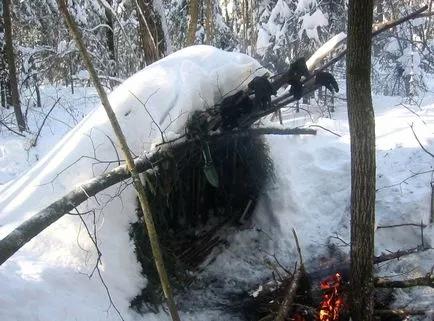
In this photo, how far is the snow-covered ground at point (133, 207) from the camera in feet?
12.9

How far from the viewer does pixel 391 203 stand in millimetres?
5727

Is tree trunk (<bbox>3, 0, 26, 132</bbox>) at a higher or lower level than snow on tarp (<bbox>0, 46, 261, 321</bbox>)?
higher

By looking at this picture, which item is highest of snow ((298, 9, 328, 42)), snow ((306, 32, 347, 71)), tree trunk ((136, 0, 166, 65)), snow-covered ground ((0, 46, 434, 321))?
snow ((298, 9, 328, 42))

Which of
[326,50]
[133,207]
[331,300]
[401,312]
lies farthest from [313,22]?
[401,312]

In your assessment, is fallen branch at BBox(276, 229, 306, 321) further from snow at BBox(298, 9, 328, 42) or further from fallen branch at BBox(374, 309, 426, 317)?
snow at BBox(298, 9, 328, 42)

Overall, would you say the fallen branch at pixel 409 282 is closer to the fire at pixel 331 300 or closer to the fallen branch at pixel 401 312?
the fallen branch at pixel 401 312

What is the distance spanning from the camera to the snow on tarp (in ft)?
12.2

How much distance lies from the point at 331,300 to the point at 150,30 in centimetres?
619

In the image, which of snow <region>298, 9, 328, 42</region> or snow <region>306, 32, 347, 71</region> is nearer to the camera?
snow <region>306, 32, 347, 71</region>

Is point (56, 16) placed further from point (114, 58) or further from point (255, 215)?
point (255, 215)

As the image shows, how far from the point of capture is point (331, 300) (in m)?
4.34

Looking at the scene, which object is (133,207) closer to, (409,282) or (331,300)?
(331,300)

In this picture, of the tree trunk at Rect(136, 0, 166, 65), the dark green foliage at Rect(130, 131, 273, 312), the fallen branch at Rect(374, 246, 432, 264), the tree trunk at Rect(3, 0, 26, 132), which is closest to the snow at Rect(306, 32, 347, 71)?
the dark green foliage at Rect(130, 131, 273, 312)

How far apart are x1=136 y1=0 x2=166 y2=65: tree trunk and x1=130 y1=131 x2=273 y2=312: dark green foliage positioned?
3541 millimetres
